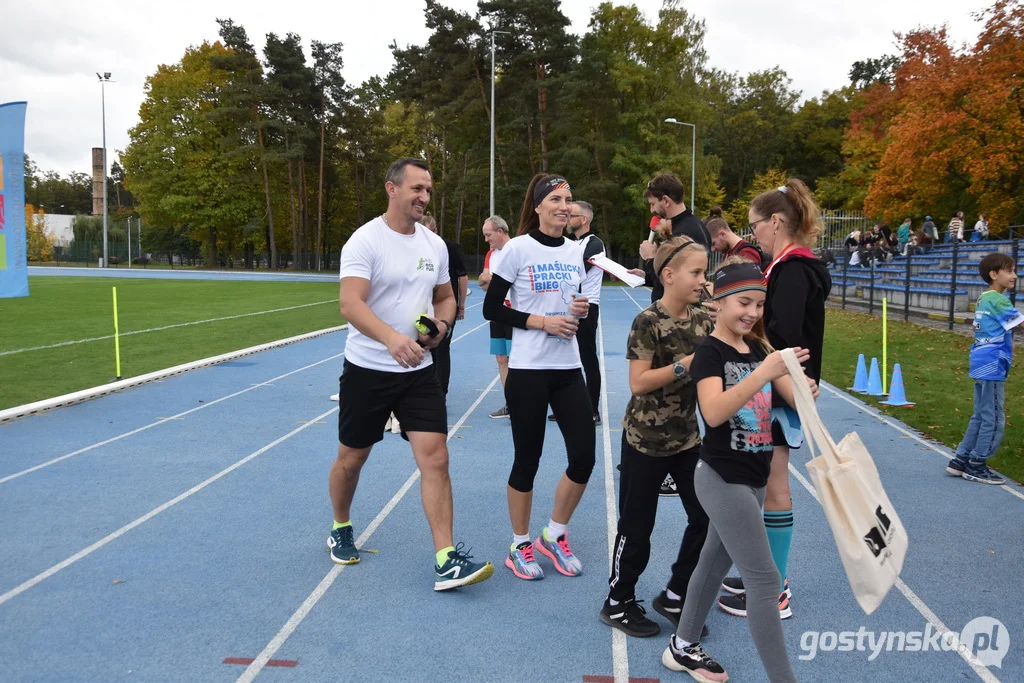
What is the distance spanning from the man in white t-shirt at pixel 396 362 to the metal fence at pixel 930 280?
1273 cm

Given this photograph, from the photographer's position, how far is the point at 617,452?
7059 mm

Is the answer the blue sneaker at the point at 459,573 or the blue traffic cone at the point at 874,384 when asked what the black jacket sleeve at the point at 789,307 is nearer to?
the blue sneaker at the point at 459,573

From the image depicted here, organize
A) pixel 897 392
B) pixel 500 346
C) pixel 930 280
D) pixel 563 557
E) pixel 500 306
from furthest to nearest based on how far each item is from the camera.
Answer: pixel 930 280, pixel 897 392, pixel 500 346, pixel 563 557, pixel 500 306

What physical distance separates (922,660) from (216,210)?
61.6 m

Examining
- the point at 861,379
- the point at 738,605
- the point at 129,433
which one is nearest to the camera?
the point at 738,605

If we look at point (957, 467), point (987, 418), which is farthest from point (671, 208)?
point (957, 467)

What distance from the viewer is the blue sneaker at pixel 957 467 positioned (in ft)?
20.5

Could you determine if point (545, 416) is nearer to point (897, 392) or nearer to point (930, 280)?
point (897, 392)

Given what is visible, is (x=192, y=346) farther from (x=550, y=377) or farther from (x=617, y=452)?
(x=550, y=377)

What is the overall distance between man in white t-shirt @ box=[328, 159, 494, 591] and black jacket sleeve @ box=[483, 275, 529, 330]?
0.86 feet

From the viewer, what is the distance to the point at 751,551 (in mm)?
2781

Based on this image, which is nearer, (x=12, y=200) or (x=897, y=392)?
(x=12, y=200)

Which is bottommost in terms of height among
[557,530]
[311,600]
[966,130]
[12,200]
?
[311,600]

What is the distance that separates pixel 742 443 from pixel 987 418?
4.01 meters
